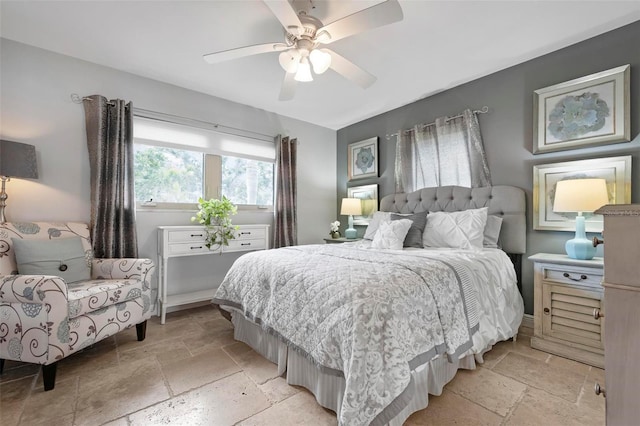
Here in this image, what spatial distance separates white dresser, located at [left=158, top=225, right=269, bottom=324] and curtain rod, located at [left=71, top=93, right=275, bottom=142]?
1268 mm

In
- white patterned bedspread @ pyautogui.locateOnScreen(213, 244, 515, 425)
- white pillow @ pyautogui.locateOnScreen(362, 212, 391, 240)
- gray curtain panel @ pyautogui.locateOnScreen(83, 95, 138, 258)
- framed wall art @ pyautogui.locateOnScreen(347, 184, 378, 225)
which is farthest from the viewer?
framed wall art @ pyautogui.locateOnScreen(347, 184, 378, 225)

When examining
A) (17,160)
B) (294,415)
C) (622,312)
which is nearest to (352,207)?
(294,415)

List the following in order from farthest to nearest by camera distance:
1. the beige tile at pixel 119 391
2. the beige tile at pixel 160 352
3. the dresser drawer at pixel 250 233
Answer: the dresser drawer at pixel 250 233 < the beige tile at pixel 160 352 < the beige tile at pixel 119 391

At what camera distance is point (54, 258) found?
2125 millimetres

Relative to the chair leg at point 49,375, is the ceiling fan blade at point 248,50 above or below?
above

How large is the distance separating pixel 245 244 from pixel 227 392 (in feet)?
6.24

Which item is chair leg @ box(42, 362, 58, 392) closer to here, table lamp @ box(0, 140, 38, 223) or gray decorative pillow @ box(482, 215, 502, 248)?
table lamp @ box(0, 140, 38, 223)

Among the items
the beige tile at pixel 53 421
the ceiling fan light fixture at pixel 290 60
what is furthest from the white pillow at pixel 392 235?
the beige tile at pixel 53 421

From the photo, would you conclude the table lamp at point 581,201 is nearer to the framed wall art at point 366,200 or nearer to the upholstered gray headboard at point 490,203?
the upholstered gray headboard at point 490,203

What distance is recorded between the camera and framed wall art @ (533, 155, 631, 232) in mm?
2131

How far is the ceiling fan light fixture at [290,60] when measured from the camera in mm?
1986

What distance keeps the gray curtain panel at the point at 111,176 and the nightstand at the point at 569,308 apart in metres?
3.78

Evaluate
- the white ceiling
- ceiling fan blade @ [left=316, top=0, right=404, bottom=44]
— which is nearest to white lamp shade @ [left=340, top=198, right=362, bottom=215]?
the white ceiling

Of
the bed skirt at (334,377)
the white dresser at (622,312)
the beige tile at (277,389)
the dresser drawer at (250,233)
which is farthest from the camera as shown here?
the dresser drawer at (250,233)
